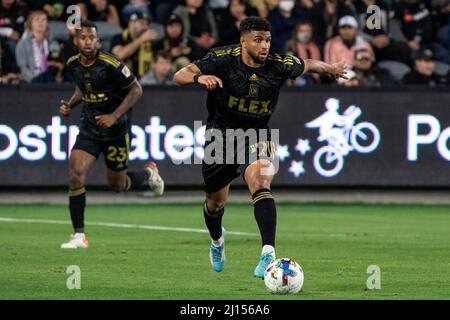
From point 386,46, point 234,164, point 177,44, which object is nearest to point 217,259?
point 234,164

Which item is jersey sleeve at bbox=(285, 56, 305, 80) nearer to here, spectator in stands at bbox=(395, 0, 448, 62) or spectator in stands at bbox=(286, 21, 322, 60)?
spectator in stands at bbox=(286, 21, 322, 60)

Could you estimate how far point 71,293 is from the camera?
35.2ft

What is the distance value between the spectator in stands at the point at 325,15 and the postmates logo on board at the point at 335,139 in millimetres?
2546

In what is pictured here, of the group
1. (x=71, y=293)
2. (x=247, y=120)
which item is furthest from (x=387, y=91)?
(x=71, y=293)

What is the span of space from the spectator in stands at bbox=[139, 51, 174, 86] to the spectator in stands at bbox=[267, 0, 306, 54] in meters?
2.48

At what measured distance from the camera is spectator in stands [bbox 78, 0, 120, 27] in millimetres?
23328

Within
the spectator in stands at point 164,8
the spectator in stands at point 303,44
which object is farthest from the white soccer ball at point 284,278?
the spectator in stands at point 164,8

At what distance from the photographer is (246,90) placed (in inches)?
480

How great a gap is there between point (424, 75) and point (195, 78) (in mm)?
11082

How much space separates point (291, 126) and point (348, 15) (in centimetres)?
279

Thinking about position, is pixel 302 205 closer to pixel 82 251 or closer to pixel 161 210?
pixel 161 210

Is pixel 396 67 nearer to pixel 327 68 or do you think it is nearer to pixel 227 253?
pixel 227 253
